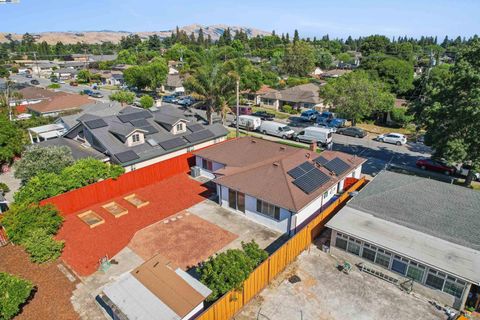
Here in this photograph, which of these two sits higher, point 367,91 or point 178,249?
point 367,91

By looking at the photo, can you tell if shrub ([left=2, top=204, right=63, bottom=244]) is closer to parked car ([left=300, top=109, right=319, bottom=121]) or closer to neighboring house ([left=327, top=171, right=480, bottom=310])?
neighboring house ([left=327, top=171, right=480, bottom=310])

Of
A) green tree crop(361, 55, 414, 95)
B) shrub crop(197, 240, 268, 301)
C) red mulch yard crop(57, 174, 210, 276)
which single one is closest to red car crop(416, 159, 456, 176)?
red mulch yard crop(57, 174, 210, 276)

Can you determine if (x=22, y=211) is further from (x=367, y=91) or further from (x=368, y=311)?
(x=367, y=91)

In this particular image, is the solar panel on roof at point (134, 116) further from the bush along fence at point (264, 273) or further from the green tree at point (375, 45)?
the green tree at point (375, 45)

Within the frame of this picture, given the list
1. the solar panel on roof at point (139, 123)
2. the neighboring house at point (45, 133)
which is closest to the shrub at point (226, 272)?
the solar panel on roof at point (139, 123)

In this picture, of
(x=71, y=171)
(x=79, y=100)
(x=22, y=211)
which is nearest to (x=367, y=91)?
(x=71, y=171)

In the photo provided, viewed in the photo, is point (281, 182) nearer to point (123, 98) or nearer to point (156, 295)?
point (156, 295)
